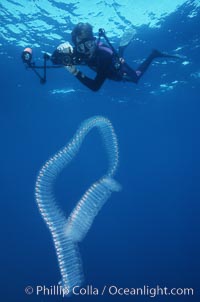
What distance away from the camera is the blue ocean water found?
14.9 meters

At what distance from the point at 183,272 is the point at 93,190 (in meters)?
27.2

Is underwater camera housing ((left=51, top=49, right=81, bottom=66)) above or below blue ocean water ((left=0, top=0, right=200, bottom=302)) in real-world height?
above

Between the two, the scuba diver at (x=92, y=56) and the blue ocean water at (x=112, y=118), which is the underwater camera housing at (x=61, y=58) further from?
the blue ocean water at (x=112, y=118)

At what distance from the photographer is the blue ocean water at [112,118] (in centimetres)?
1485

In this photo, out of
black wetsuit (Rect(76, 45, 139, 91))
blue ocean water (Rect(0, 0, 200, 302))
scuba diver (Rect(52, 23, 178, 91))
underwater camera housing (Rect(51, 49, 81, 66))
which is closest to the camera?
underwater camera housing (Rect(51, 49, 81, 66))

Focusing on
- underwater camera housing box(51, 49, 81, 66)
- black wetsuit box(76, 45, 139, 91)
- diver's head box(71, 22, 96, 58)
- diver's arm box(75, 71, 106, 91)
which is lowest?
diver's arm box(75, 71, 106, 91)

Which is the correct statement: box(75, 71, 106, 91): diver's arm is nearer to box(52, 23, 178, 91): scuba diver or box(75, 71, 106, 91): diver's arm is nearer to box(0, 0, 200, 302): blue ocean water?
box(52, 23, 178, 91): scuba diver

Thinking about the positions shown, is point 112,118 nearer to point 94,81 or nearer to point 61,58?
point 94,81

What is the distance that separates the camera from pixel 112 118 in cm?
3706

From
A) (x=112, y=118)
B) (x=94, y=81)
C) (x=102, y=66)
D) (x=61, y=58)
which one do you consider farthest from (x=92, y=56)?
(x=112, y=118)

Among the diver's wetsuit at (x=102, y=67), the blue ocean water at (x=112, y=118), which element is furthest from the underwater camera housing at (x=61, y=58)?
the blue ocean water at (x=112, y=118)

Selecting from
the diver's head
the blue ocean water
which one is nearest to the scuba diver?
the diver's head

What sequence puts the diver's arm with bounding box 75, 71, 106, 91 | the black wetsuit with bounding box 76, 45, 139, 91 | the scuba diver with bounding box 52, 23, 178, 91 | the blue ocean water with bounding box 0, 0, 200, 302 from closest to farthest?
the scuba diver with bounding box 52, 23, 178, 91 < the black wetsuit with bounding box 76, 45, 139, 91 < the diver's arm with bounding box 75, 71, 106, 91 < the blue ocean water with bounding box 0, 0, 200, 302

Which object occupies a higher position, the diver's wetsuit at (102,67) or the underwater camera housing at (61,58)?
the underwater camera housing at (61,58)
